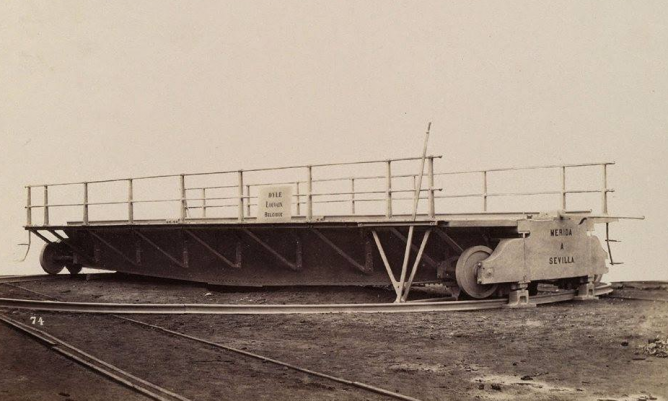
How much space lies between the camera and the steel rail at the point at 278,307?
458 inches

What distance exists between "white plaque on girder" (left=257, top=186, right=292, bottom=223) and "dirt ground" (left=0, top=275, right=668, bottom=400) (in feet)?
8.10

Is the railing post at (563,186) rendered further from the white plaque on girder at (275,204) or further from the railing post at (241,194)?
the railing post at (241,194)

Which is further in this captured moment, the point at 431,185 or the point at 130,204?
the point at 130,204

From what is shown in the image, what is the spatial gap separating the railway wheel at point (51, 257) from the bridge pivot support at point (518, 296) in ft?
43.4

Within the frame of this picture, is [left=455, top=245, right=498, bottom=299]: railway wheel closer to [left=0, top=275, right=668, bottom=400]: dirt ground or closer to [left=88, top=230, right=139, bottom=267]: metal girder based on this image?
[left=0, top=275, right=668, bottom=400]: dirt ground

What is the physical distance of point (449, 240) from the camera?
39.4ft

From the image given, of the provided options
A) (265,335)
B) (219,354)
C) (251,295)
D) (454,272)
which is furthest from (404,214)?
(219,354)

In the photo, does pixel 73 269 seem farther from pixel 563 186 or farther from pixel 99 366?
pixel 563 186

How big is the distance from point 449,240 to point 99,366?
601 centimetres

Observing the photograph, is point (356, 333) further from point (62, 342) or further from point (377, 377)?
point (62, 342)

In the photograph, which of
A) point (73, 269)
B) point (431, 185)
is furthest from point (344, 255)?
point (73, 269)

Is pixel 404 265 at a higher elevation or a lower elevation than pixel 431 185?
lower

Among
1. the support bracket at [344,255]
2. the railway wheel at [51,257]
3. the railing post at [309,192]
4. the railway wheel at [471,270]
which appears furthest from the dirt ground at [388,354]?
the railway wheel at [51,257]

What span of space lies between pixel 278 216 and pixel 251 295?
6.38 feet
